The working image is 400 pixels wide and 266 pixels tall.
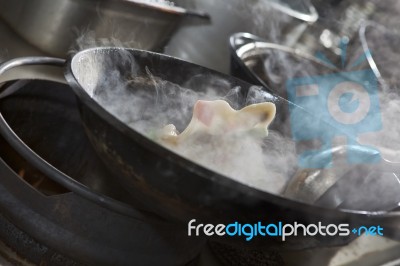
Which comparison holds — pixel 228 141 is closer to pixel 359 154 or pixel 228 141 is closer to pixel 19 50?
pixel 359 154

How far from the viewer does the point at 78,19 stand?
285 centimetres

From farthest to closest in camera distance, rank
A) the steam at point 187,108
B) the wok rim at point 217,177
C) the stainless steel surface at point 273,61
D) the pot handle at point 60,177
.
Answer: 1. the stainless steel surface at point 273,61
2. the steam at point 187,108
3. the pot handle at point 60,177
4. the wok rim at point 217,177

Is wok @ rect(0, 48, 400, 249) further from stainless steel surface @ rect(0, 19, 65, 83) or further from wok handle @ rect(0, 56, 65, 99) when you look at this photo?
stainless steel surface @ rect(0, 19, 65, 83)

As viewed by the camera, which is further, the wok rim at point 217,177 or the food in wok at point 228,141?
the food in wok at point 228,141

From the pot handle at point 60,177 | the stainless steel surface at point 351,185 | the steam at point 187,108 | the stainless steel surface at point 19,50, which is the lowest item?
the stainless steel surface at point 19,50

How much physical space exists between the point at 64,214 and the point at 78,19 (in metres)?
1.75

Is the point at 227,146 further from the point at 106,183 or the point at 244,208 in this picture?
the point at 106,183

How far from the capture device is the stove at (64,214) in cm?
146

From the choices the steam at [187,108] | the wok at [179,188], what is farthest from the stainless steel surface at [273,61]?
the wok at [179,188]

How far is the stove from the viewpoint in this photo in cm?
146

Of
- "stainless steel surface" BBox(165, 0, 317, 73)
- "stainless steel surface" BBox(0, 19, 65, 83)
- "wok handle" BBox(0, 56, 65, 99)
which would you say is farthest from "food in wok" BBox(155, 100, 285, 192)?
"stainless steel surface" BBox(165, 0, 317, 73)

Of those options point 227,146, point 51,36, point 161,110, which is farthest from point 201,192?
point 51,36

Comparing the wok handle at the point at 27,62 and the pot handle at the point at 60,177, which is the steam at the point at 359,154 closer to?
the pot handle at the point at 60,177

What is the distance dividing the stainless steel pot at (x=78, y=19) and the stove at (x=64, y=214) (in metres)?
0.97
